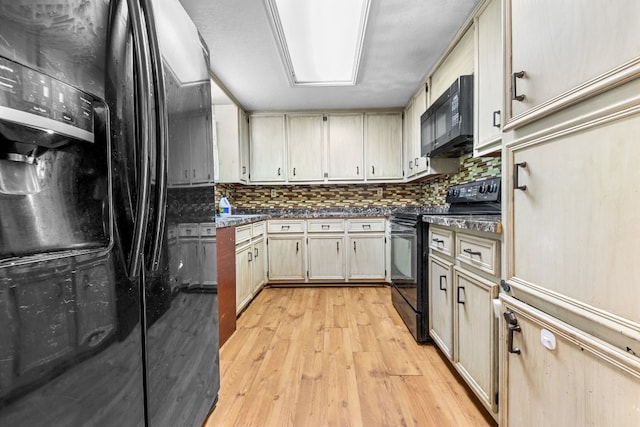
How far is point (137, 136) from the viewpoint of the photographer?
2.37ft

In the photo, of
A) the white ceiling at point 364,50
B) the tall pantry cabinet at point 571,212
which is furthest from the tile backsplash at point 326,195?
the tall pantry cabinet at point 571,212

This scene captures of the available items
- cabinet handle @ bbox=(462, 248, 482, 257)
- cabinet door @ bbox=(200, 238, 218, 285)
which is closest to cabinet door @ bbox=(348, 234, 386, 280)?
cabinet handle @ bbox=(462, 248, 482, 257)

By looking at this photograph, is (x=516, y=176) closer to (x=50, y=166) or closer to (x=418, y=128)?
(x=50, y=166)

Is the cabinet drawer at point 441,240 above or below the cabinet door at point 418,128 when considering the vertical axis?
below

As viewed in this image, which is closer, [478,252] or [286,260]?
[478,252]

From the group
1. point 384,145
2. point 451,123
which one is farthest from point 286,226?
point 451,123

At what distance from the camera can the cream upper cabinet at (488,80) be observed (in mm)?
1489

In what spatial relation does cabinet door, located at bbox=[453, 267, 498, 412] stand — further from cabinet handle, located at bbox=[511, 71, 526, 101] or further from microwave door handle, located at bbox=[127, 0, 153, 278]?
microwave door handle, located at bbox=[127, 0, 153, 278]

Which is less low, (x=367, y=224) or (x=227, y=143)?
(x=227, y=143)

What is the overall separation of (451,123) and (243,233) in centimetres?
191

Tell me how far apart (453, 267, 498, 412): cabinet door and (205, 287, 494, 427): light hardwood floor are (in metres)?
0.16

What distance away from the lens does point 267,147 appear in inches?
138

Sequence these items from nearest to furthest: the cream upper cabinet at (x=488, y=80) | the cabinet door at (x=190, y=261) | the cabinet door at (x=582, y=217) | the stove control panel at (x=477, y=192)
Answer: the cabinet door at (x=582, y=217), the cabinet door at (x=190, y=261), the cream upper cabinet at (x=488, y=80), the stove control panel at (x=477, y=192)

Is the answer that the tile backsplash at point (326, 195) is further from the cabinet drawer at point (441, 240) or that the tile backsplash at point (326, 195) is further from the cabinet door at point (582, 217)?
the cabinet door at point (582, 217)
